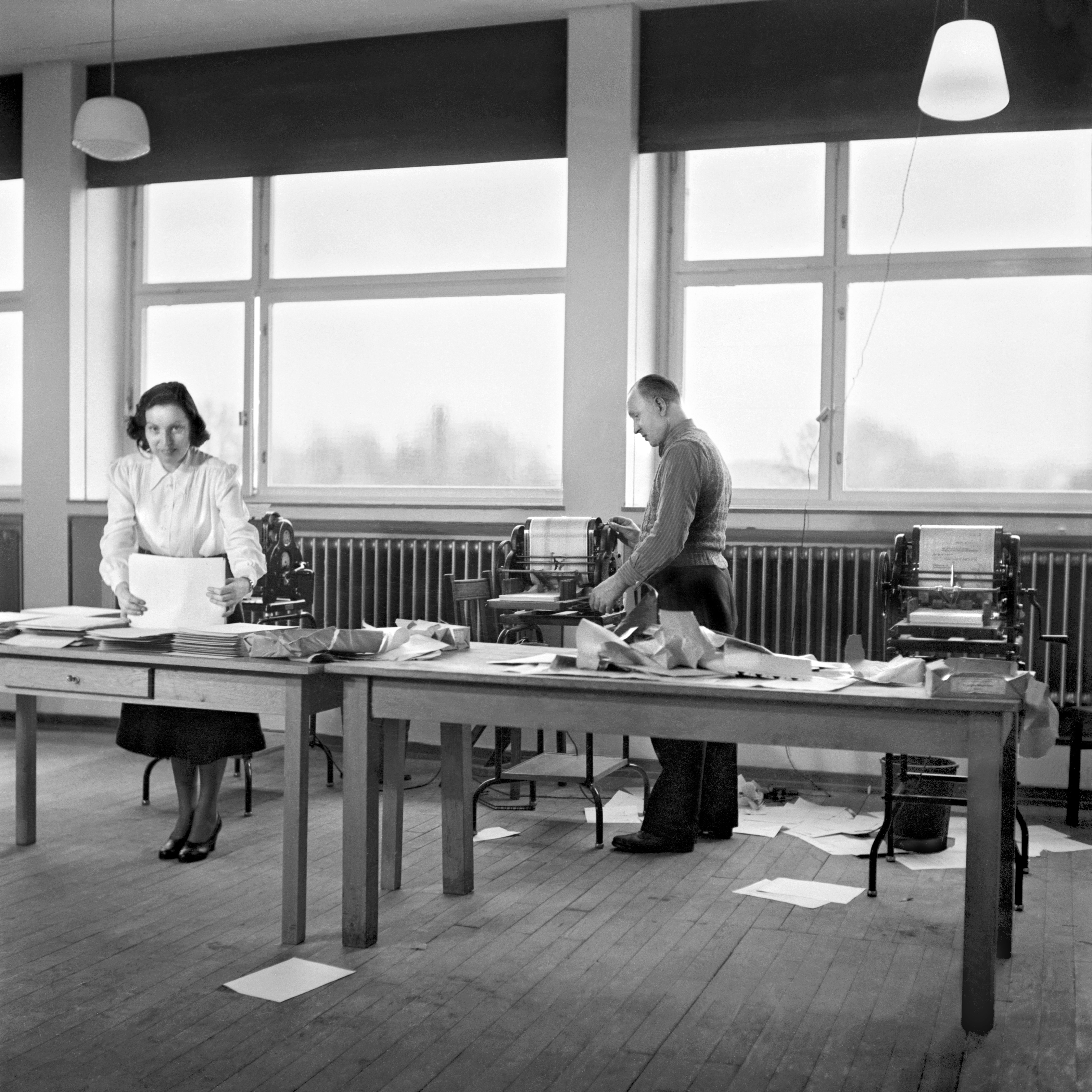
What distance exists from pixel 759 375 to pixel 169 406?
9.35ft

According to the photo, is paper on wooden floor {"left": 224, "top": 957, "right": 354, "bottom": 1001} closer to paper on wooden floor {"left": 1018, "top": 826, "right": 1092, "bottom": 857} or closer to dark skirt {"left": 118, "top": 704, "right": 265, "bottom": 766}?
dark skirt {"left": 118, "top": 704, "right": 265, "bottom": 766}

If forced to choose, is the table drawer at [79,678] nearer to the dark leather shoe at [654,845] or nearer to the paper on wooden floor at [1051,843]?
the dark leather shoe at [654,845]

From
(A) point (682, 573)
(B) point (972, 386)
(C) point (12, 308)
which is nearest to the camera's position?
(A) point (682, 573)

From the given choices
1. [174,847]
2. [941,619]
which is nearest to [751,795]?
[941,619]

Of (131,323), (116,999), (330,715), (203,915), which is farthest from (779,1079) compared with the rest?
(131,323)

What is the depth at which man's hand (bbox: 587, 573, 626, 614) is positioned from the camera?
13.5 feet

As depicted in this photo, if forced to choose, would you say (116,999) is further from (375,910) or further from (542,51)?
(542,51)

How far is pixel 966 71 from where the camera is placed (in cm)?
371

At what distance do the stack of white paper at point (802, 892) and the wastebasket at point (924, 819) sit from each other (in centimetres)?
42

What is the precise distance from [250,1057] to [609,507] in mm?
3378

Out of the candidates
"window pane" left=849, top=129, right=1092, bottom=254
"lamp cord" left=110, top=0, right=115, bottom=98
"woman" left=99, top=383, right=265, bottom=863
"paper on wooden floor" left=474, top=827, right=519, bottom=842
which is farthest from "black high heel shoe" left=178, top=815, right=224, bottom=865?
"window pane" left=849, top=129, right=1092, bottom=254

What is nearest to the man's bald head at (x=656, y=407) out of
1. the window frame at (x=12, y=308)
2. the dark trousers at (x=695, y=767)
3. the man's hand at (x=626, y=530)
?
the dark trousers at (x=695, y=767)

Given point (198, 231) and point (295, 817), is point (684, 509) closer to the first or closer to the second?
point (295, 817)

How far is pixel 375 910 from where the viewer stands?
3.12 meters
